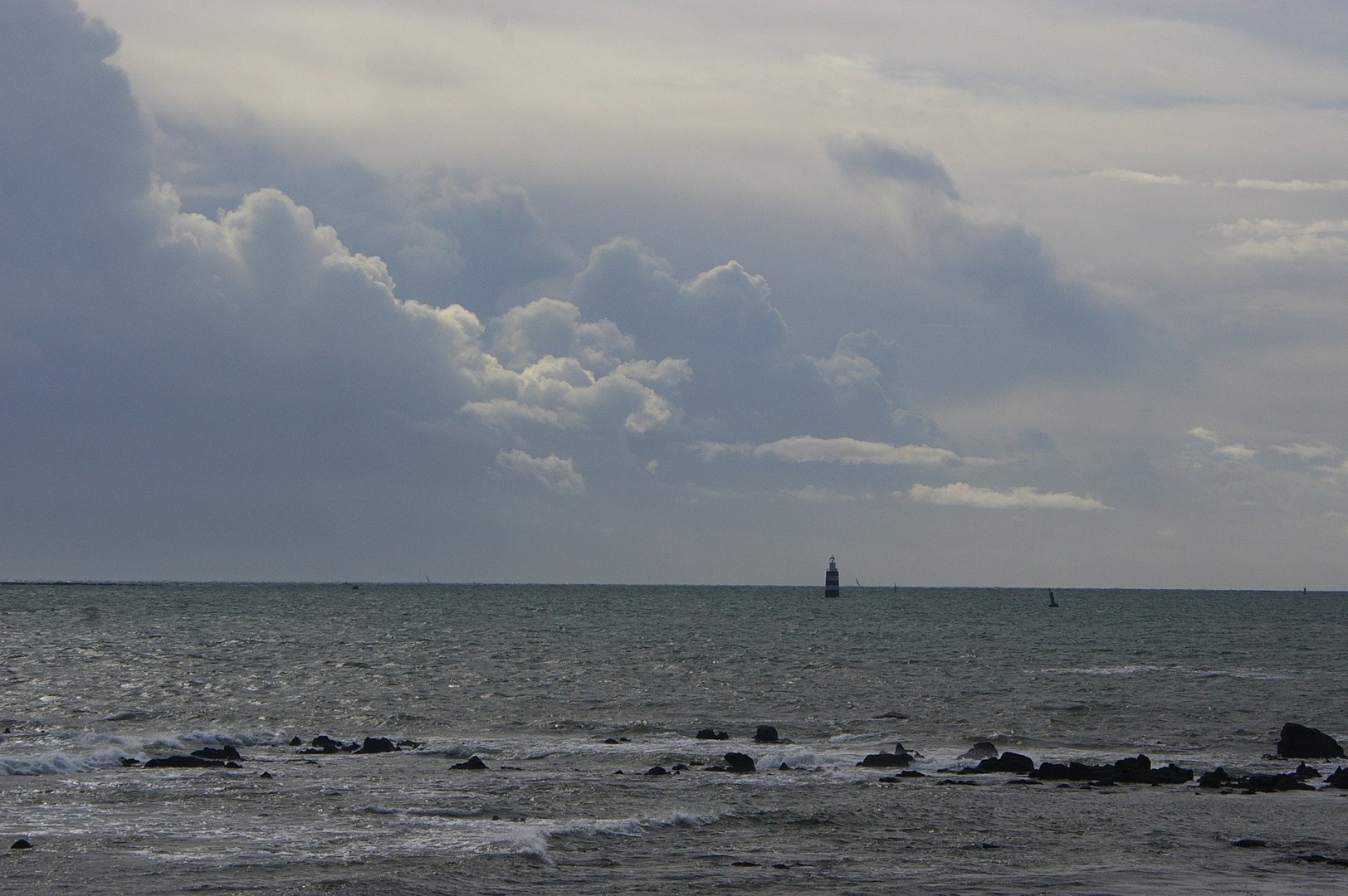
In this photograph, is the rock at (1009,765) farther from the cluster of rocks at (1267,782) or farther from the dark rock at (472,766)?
the dark rock at (472,766)

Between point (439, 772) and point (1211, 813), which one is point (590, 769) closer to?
point (439, 772)

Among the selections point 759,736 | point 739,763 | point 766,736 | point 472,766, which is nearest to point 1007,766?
point 739,763

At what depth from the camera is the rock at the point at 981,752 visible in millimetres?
36844

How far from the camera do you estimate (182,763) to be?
34.7m

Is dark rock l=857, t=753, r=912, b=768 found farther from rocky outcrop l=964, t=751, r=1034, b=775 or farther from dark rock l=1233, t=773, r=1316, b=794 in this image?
dark rock l=1233, t=773, r=1316, b=794

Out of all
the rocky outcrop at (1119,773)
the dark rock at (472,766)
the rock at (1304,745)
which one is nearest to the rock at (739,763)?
the dark rock at (472,766)

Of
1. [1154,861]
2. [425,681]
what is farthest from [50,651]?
[1154,861]

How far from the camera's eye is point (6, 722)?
44469mm

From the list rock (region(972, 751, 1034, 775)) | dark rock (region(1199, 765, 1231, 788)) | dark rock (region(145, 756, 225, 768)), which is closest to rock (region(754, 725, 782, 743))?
rock (region(972, 751, 1034, 775))

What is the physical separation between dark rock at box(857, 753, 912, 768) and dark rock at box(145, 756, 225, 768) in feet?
60.8

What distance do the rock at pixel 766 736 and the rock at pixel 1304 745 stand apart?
15.6 meters

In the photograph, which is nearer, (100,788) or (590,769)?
(100,788)

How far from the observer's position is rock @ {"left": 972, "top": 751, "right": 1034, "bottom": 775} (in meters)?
34.2

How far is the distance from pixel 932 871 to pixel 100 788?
20.9 m
